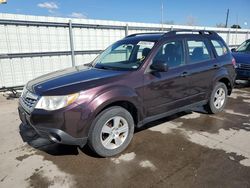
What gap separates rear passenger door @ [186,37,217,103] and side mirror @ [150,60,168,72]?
0.87m

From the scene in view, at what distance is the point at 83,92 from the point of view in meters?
2.98

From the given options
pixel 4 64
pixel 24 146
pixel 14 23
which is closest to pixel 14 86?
pixel 4 64

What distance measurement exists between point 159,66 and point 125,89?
677 mm

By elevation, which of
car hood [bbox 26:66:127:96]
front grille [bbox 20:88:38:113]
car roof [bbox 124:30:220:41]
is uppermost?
car roof [bbox 124:30:220:41]

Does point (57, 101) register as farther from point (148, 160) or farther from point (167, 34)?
point (167, 34)

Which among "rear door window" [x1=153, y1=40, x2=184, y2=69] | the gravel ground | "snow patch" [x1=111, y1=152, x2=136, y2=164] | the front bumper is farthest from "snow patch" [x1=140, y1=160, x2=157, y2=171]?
"rear door window" [x1=153, y1=40, x2=184, y2=69]

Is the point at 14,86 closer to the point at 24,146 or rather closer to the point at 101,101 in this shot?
the point at 24,146

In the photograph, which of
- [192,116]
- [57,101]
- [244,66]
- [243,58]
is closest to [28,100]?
[57,101]

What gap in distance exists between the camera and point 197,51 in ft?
15.2

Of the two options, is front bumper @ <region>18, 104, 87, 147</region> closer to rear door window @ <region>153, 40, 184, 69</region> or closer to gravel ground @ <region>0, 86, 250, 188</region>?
gravel ground @ <region>0, 86, 250, 188</region>

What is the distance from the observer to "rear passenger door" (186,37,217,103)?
4348mm

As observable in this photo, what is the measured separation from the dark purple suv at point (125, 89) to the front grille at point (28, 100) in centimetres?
2

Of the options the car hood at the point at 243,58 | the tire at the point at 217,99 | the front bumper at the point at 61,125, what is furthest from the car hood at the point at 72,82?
the car hood at the point at 243,58

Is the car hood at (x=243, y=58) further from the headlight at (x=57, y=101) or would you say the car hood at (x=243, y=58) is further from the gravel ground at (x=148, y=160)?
the headlight at (x=57, y=101)
